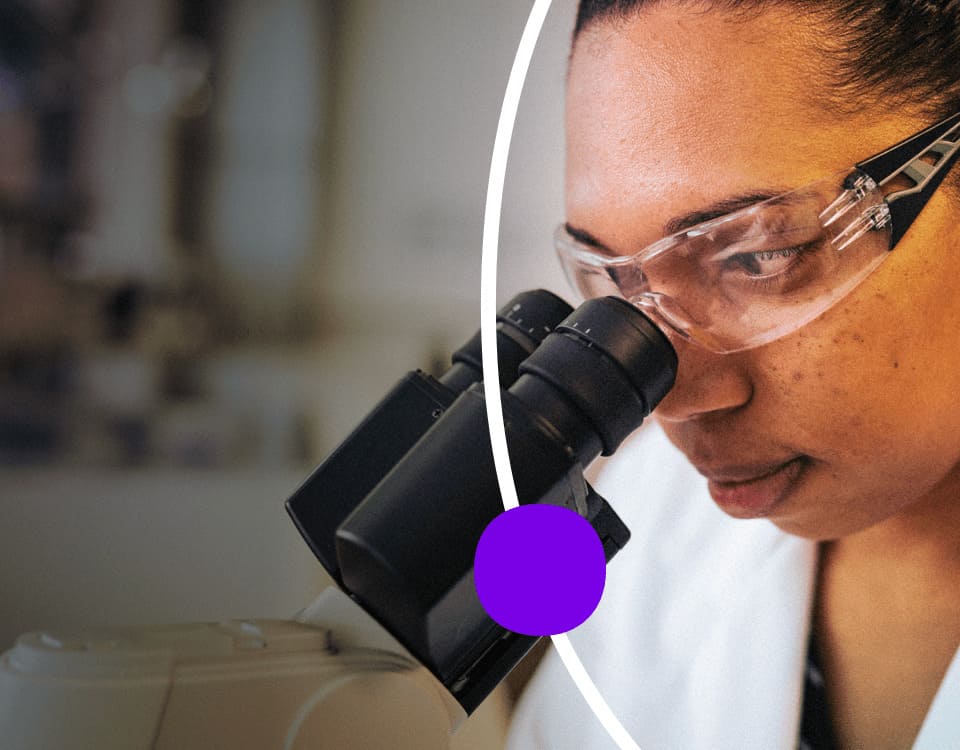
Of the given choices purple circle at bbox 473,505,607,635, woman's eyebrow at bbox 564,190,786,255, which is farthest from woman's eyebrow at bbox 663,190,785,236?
purple circle at bbox 473,505,607,635

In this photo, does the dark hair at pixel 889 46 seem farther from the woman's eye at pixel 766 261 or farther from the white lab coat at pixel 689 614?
the white lab coat at pixel 689 614

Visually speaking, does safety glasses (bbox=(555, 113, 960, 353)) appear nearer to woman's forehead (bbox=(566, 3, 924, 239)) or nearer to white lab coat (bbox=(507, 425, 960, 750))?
woman's forehead (bbox=(566, 3, 924, 239))

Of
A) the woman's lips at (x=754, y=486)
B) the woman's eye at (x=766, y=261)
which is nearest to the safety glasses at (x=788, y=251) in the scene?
the woman's eye at (x=766, y=261)

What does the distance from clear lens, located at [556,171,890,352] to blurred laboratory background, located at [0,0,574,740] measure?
0.40 ft

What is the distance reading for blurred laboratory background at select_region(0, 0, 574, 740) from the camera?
82cm

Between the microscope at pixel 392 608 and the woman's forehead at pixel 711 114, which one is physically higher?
the woman's forehead at pixel 711 114

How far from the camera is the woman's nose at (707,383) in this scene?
2.43 feet

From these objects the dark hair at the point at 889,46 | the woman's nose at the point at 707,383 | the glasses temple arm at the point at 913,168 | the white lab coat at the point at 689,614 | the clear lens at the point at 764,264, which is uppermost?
the dark hair at the point at 889,46

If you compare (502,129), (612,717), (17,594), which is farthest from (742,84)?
(17,594)

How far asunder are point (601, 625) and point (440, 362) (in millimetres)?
277

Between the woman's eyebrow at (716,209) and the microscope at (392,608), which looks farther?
the woman's eyebrow at (716,209)

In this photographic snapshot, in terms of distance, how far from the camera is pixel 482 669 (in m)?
0.69

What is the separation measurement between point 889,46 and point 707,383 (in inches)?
10.8

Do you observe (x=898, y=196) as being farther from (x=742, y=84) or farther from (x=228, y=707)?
(x=228, y=707)
